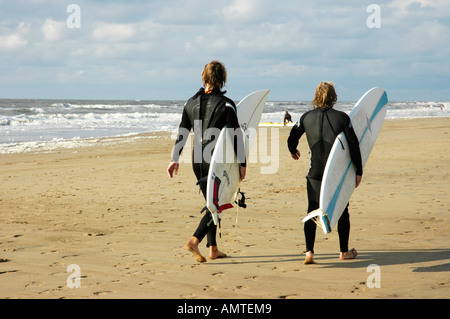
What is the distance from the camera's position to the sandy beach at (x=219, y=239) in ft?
12.6

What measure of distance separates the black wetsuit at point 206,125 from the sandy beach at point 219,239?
662 millimetres

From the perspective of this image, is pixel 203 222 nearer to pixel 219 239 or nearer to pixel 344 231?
pixel 219 239

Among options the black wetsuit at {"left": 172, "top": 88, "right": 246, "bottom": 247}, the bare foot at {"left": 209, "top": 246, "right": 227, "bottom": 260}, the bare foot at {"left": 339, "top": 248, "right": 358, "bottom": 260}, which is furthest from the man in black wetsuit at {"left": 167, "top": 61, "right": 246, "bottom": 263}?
the bare foot at {"left": 339, "top": 248, "right": 358, "bottom": 260}

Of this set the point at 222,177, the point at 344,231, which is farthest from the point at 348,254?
the point at 222,177

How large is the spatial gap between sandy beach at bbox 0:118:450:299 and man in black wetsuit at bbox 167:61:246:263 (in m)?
0.39

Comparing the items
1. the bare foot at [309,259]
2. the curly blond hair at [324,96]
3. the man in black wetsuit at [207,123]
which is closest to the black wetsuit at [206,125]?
the man in black wetsuit at [207,123]

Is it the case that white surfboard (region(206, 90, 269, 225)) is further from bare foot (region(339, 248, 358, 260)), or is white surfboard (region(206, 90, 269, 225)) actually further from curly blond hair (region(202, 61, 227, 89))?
bare foot (region(339, 248, 358, 260))

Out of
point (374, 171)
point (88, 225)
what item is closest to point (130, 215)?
point (88, 225)

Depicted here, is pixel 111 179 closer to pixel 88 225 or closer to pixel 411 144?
pixel 88 225

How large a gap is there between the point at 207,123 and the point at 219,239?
159 cm

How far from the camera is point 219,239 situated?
5.47 meters

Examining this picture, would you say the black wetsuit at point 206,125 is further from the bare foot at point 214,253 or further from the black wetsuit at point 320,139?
the black wetsuit at point 320,139

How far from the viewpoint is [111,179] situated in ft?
33.8
